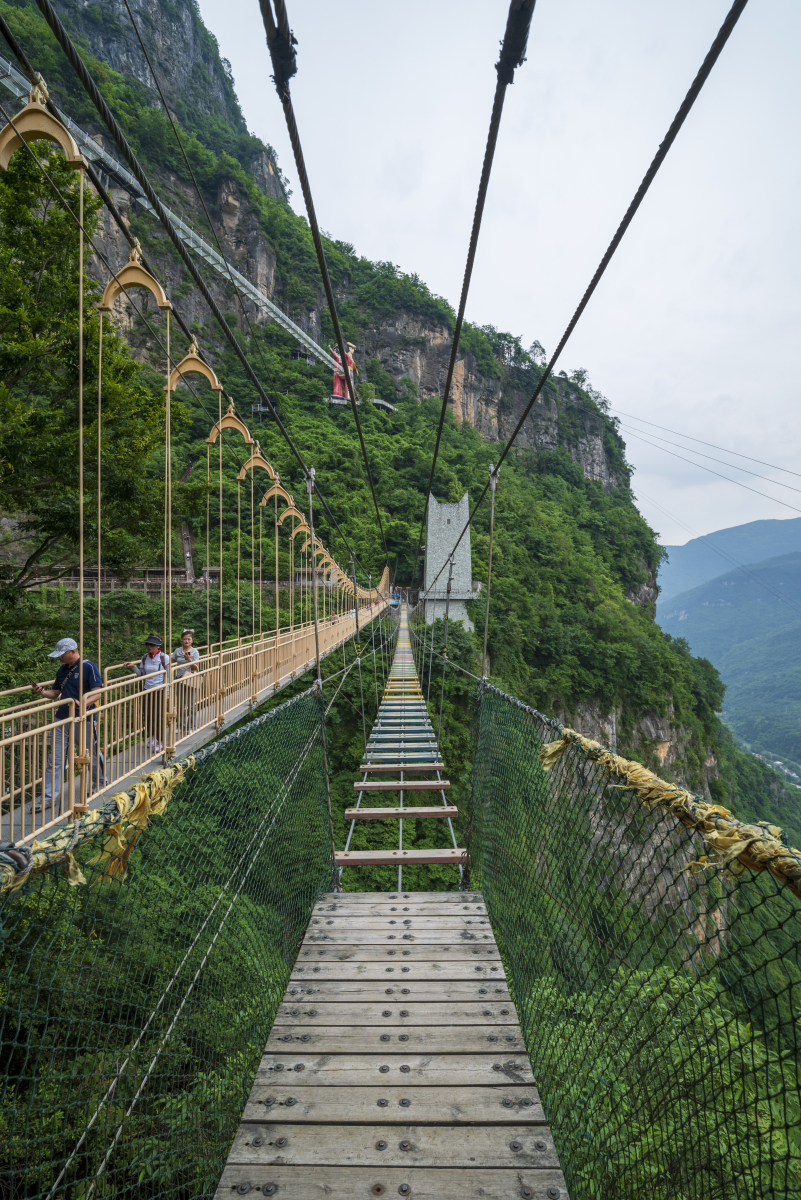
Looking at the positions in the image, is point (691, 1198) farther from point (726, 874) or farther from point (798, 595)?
point (798, 595)

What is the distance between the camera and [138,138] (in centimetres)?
4188

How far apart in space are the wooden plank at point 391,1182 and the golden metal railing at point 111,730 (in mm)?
1353

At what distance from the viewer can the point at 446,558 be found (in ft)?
103

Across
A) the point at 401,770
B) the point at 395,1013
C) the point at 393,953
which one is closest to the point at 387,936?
the point at 393,953

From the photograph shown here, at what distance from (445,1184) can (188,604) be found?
64.7 feet

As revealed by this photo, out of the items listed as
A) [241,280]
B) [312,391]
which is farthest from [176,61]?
[312,391]

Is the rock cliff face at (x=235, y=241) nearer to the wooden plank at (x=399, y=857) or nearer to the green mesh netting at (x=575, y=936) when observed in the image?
the wooden plank at (x=399, y=857)

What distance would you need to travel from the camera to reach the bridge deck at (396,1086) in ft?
4.42

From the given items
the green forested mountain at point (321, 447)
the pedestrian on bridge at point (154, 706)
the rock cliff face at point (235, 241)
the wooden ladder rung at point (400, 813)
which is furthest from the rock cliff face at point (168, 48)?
the wooden ladder rung at point (400, 813)

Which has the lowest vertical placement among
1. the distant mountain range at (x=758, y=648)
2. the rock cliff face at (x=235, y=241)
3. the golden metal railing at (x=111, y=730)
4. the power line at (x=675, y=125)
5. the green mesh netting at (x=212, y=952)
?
the distant mountain range at (x=758, y=648)

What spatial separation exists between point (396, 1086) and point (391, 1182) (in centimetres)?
25

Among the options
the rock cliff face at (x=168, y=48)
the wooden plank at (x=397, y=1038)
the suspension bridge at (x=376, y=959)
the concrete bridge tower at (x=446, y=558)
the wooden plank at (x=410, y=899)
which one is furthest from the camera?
the rock cliff face at (x=168, y=48)

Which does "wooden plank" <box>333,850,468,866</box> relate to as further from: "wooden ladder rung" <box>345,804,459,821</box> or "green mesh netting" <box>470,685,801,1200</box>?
"wooden ladder rung" <box>345,804,459,821</box>

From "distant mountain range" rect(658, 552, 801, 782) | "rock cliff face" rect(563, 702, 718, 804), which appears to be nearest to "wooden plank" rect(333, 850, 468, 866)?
"rock cliff face" rect(563, 702, 718, 804)
